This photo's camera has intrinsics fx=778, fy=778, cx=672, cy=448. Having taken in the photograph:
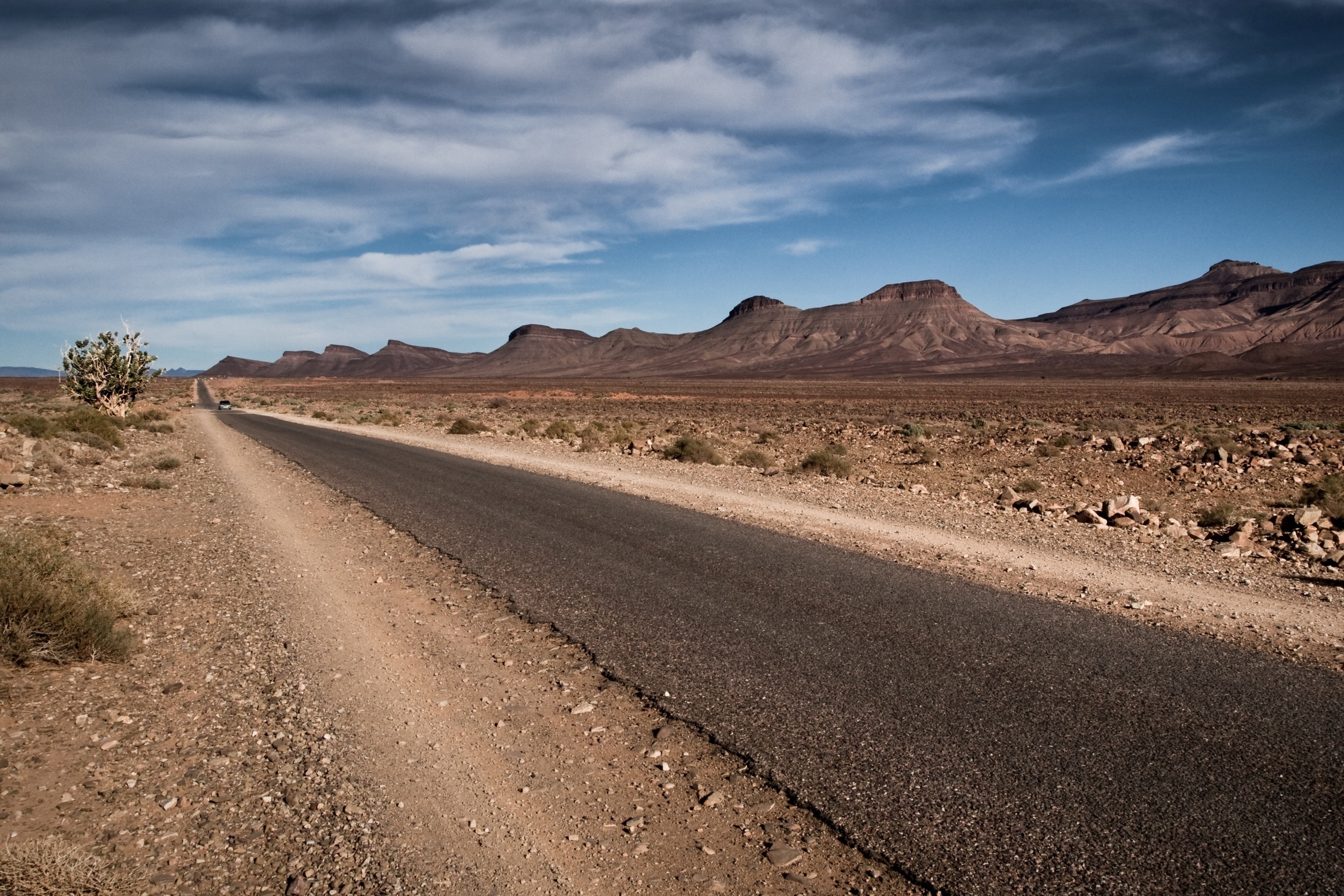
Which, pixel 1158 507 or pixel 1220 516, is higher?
pixel 1220 516

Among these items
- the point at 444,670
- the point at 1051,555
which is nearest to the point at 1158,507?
the point at 1051,555

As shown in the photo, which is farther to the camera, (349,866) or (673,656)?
(673,656)

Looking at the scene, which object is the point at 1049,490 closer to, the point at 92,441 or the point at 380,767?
the point at 380,767

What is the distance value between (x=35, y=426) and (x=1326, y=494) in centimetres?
3118

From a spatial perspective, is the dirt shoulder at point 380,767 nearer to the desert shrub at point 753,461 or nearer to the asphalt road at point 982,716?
the asphalt road at point 982,716

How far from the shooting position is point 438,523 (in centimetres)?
1109

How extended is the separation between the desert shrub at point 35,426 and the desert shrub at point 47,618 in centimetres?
1893

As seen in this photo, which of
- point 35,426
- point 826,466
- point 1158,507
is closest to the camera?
point 1158,507

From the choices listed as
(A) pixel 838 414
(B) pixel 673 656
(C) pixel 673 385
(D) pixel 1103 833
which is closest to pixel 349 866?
(B) pixel 673 656

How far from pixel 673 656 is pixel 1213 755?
10.6 ft

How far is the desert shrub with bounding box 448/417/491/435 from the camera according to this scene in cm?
3162

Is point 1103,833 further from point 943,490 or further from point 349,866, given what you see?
point 943,490

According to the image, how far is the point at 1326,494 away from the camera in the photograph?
45.0ft

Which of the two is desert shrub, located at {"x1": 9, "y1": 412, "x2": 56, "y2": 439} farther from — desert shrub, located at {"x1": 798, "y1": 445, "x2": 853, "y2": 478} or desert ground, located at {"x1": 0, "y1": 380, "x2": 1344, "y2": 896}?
desert shrub, located at {"x1": 798, "y1": 445, "x2": 853, "y2": 478}
